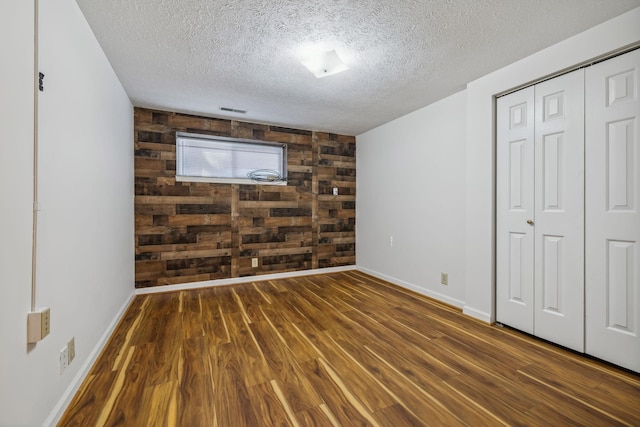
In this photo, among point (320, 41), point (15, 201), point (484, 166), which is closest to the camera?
point (15, 201)

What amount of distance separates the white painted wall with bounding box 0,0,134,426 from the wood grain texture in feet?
1.13

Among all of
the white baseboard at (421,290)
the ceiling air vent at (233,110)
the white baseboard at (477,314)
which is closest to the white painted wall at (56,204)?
the ceiling air vent at (233,110)

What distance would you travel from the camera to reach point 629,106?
178 centimetres

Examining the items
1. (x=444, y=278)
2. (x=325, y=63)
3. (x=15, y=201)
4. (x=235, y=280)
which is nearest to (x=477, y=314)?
(x=444, y=278)

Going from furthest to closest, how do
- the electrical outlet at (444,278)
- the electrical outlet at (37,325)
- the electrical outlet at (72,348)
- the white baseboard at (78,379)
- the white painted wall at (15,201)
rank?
the electrical outlet at (444,278)
the electrical outlet at (72,348)
the white baseboard at (78,379)
the electrical outlet at (37,325)
the white painted wall at (15,201)

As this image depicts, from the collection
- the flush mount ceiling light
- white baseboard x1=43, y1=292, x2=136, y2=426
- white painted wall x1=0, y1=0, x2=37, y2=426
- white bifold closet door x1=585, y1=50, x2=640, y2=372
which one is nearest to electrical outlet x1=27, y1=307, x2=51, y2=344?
white painted wall x1=0, y1=0, x2=37, y2=426

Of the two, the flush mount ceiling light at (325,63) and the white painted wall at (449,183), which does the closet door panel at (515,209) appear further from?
the flush mount ceiling light at (325,63)

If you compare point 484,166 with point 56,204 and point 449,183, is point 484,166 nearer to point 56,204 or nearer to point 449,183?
point 449,183

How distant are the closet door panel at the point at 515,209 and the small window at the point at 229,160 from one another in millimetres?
2938

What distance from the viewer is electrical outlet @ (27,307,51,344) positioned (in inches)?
45.2

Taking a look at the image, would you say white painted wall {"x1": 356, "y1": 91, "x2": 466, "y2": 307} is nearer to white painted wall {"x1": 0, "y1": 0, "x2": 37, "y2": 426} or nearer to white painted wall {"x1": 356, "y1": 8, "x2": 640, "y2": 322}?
white painted wall {"x1": 356, "y1": 8, "x2": 640, "y2": 322}

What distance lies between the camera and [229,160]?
4.02m

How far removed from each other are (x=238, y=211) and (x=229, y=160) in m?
0.78

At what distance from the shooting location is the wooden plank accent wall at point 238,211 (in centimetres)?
353
